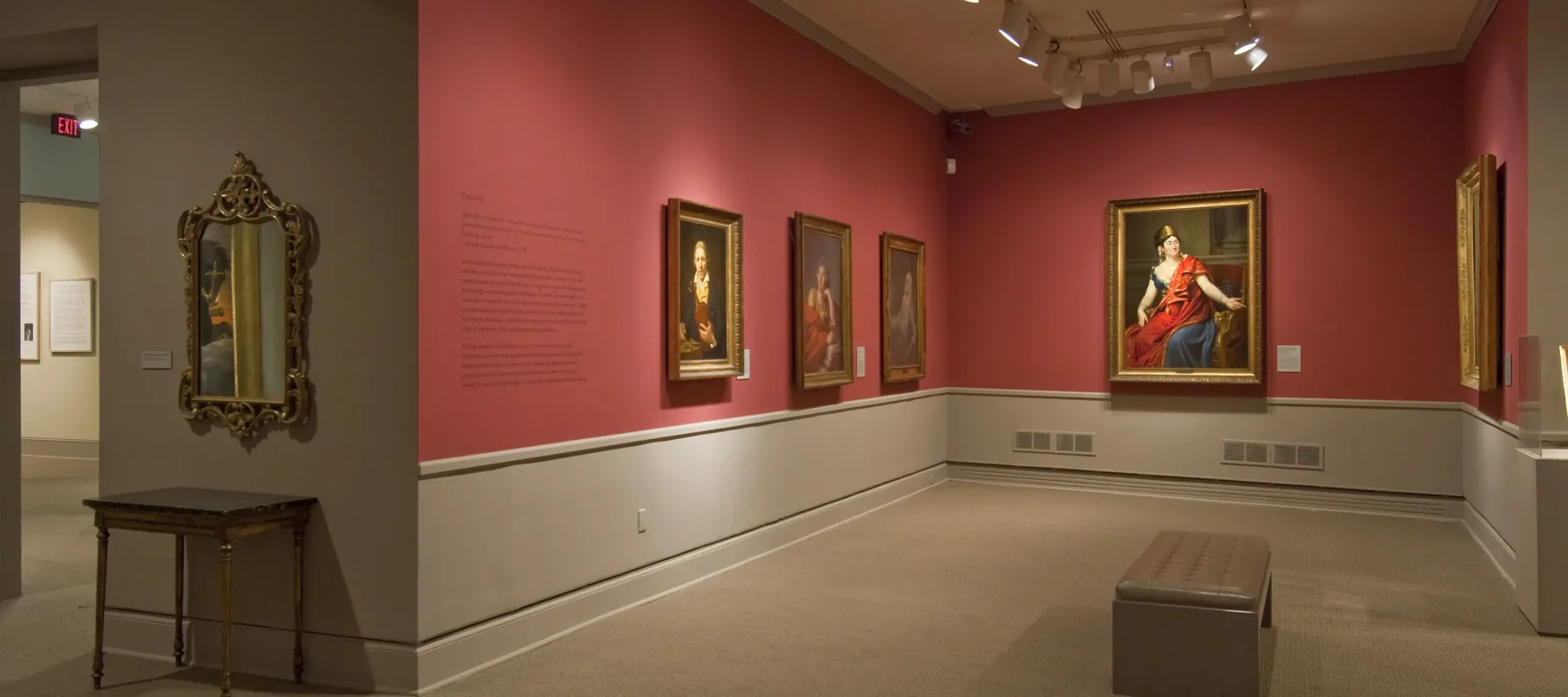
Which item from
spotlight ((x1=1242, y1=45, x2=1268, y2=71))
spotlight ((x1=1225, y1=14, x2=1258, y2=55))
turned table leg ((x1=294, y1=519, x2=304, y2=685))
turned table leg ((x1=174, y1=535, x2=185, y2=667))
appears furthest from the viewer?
spotlight ((x1=1242, y1=45, x2=1268, y2=71))

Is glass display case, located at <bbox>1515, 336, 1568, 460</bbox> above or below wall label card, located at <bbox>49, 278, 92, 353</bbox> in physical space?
below

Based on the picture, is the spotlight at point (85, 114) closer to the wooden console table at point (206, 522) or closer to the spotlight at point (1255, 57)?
the wooden console table at point (206, 522)

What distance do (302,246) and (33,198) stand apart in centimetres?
784

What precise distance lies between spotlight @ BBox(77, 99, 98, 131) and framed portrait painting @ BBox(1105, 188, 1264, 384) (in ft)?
31.9

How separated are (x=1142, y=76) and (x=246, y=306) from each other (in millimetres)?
7146

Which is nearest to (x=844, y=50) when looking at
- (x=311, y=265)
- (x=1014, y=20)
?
(x=1014, y=20)

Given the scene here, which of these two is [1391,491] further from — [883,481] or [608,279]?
[608,279]

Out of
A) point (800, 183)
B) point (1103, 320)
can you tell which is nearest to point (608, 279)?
point (800, 183)

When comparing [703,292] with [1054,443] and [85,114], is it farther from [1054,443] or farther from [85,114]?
[85,114]

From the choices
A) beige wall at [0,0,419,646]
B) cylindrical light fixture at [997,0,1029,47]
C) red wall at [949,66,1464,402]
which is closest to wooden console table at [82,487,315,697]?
beige wall at [0,0,419,646]

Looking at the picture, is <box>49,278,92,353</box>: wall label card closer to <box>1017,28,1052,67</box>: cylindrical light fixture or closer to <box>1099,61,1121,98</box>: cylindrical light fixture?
<box>1017,28,1052,67</box>: cylindrical light fixture

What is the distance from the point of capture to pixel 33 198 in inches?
425

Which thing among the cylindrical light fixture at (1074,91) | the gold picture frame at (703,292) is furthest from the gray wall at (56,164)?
the cylindrical light fixture at (1074,91)

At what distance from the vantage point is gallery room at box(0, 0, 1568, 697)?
4.91m
